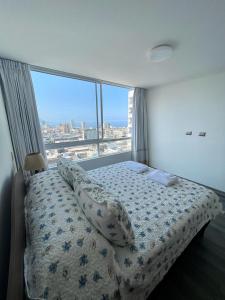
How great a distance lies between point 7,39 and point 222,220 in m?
3.66

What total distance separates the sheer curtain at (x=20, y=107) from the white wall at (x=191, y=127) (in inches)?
117

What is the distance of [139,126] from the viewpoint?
402cm

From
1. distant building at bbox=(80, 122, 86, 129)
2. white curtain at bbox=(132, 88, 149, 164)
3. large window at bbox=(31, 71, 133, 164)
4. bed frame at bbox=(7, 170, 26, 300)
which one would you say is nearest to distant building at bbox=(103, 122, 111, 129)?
large window at bbox=(31, 71, 133, 164)

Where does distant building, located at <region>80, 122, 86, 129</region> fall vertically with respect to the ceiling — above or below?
below

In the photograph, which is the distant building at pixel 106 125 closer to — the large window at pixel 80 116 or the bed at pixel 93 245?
the large window at pixel 80 116

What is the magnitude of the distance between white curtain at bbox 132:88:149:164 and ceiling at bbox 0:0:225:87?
1506 mm

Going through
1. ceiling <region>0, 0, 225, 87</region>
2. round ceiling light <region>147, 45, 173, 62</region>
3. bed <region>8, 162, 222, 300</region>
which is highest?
ceiling <region>0, 0, 225, 87</region>

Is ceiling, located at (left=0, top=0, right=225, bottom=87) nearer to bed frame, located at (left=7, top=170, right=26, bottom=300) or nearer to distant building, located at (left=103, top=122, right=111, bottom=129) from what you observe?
distant building, located at (left=103, top=122, right=111, bottom=129)

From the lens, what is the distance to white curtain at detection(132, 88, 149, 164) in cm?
390

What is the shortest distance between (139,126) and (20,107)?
111 inches

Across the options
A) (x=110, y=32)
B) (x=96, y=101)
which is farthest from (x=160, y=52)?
(x=96, y=101)

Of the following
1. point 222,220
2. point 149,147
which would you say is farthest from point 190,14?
point 149,147

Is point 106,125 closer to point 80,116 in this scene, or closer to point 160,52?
point 80,116

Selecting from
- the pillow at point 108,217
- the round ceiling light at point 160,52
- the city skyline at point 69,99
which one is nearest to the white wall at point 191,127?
the city skyline at point 69,99
